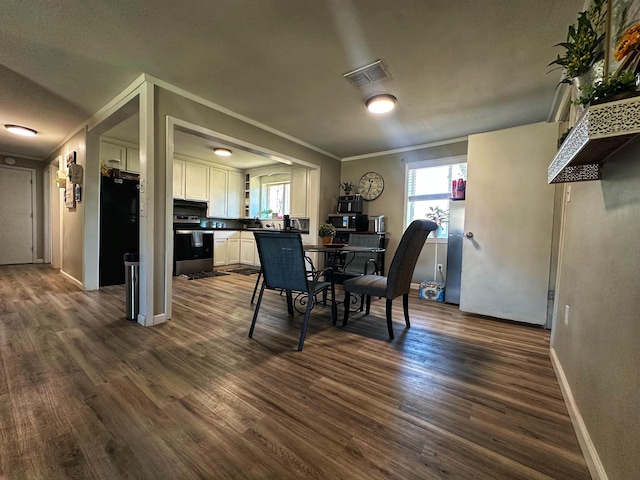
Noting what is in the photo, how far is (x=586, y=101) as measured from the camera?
0.90 m

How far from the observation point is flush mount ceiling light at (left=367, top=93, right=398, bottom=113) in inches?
106

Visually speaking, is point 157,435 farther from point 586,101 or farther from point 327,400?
point 586,101

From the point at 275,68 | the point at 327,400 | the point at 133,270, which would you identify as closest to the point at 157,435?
the point at 327,400

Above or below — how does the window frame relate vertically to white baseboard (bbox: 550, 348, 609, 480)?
above

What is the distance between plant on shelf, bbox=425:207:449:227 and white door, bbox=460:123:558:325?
110 centimetres

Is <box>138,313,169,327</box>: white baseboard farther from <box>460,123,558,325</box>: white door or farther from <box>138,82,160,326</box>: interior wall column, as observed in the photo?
<box>460,123,558,325</box>: white door

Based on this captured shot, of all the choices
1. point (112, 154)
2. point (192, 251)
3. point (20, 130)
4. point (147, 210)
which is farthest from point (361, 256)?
point (20, 130)

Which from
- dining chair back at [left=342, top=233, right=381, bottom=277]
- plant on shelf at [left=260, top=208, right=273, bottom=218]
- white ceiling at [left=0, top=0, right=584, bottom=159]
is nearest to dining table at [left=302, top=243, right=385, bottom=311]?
dining chair back at [left=342, top=233, right=381, bottom=277]

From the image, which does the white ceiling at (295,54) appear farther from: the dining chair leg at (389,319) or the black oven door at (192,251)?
the black oven door at (192,251)

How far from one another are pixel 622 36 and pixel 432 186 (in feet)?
11.3

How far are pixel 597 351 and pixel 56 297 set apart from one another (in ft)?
16.5

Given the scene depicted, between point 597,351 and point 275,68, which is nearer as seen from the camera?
point 597,351

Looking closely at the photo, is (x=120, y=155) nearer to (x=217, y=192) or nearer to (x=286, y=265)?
(x=217, y=192)

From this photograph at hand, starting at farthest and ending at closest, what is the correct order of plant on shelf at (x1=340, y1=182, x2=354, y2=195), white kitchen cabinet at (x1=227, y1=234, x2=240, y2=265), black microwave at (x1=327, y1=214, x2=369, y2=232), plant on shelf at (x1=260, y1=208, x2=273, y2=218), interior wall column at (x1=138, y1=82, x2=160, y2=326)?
1. plant on shelf at (x1=260, y1=208, x2=273, y2=218)
2. white kitchen cabinet at (x1=227, y1=234, x2=240, y2=265)
3. plant on shelf at (x1=340, y1=182, x2=354, y2=195)
4. black microwave at (x1=327, y1=214, x2=369, y2=232)
5. interior wall column at (x1=138, y1=82, x2=160, y2=326)
